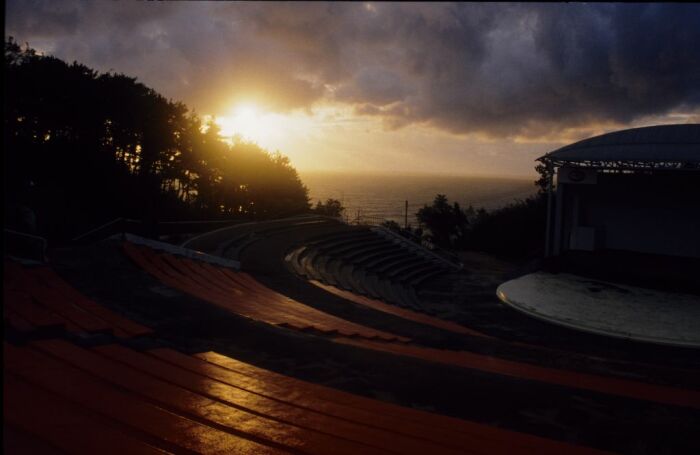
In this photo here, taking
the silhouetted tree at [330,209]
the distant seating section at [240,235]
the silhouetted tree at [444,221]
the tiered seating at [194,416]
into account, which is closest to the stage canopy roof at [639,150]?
the distant seating section at [240,235]

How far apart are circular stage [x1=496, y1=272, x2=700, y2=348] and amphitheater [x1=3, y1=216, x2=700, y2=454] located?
222 cm

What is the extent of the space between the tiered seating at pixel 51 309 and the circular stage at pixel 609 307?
11.8 m

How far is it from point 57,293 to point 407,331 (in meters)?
6.01

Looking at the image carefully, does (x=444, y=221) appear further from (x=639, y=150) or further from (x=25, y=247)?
(x=25, y=247)

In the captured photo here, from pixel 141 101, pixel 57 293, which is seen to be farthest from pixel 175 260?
pixel 141 101

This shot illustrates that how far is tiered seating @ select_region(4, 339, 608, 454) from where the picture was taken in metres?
3.03

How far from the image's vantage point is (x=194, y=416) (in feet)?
Result: 11.4

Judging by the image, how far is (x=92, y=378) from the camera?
155 inches

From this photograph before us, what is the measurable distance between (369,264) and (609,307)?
29.3 ft

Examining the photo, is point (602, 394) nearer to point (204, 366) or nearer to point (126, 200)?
point (204, 366)

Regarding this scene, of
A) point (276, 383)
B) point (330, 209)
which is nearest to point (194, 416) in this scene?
point (276, 383)

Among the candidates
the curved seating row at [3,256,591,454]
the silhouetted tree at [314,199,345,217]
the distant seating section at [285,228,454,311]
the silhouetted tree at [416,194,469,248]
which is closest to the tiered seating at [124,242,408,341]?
the distant seating section at [285,228,454,311]

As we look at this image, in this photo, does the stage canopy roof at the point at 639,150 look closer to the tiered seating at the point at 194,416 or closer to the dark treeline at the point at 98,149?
the dark treeline at the point at 98,149

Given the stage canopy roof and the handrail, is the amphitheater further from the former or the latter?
the stage canopy roof
